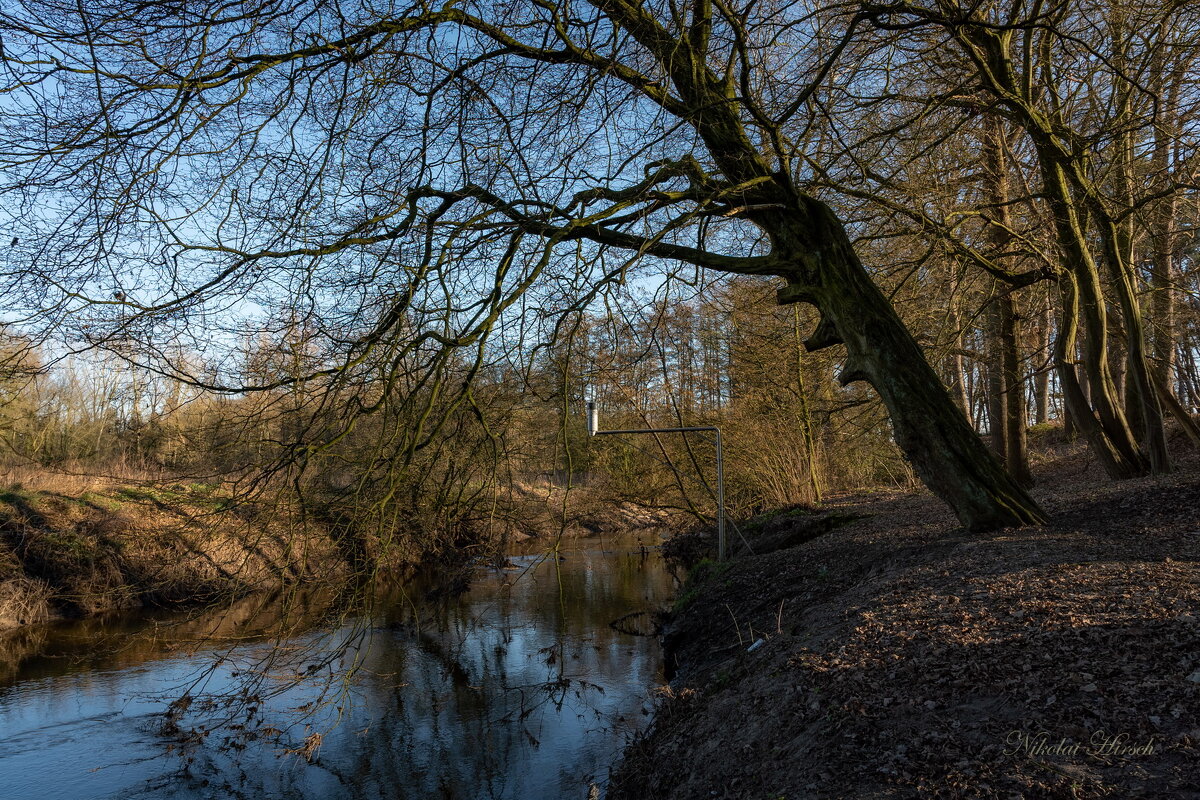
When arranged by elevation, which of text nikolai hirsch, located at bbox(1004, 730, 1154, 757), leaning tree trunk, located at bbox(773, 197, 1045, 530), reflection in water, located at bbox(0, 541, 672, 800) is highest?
leaning tree trunk, located at bbox(773, 197, 1045, 530)

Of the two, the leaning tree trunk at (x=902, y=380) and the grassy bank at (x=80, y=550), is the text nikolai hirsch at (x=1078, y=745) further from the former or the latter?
the grassy bank at (x=80, y=550)

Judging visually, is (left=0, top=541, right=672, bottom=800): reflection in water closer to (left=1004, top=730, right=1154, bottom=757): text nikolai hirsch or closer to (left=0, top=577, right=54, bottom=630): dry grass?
(left=0, top=577, right=54, bottom=630): dry grass

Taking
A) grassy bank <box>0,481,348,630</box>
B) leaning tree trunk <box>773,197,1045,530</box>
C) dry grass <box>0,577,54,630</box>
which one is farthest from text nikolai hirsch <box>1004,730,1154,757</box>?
dry grass <box>0,577,54,630</box>

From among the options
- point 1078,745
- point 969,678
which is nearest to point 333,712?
point 969,678

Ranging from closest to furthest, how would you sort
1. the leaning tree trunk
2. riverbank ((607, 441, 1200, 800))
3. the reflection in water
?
riverbank ((607, 441, 1200, 800)) < the reflection in water < the leaning tree trunk

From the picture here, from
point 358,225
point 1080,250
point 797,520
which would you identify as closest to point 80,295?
point 358,225

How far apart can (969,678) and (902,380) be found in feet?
11.8

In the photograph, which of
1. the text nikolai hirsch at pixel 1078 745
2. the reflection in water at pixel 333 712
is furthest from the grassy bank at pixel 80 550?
the text nikolai hirsch at pixel 1078 745

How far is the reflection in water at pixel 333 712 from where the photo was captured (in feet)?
19.3

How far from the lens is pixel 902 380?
21.8ft

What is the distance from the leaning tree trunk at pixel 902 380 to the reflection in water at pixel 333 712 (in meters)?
3.56

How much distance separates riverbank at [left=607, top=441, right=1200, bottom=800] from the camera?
2.74 m

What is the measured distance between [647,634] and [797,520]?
3361 millimetres

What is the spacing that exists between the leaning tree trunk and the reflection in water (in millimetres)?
3563
